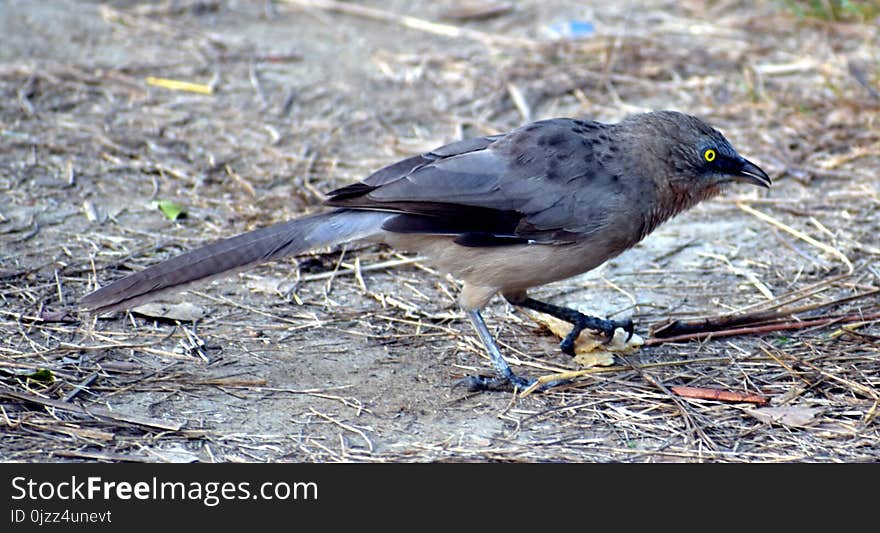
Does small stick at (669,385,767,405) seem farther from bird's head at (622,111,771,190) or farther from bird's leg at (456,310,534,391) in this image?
bird's head at (622,111,771,190)

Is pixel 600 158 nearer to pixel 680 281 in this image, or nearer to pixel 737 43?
pixel 680 281

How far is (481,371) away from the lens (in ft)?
19.0

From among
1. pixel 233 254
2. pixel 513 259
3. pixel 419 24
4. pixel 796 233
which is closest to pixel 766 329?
pixel 796 233

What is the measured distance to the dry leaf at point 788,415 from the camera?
17.0ft

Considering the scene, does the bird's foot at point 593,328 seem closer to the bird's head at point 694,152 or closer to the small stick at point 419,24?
the bird's head at point 694,152

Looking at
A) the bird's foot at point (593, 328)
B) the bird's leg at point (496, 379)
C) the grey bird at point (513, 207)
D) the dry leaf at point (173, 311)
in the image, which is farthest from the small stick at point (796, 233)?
the dry leaf at point (173, 311)

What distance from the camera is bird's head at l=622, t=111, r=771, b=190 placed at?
5.87 meters

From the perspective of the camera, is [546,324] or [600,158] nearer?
[600,158]

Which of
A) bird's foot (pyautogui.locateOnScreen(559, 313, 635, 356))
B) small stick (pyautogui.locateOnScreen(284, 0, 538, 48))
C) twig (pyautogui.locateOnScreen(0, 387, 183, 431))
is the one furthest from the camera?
small stick (pyautogui.locateOnScreen(284, 0, 538, 48))

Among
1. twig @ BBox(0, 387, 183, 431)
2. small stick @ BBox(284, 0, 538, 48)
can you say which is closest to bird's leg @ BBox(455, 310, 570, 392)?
twig @ BBox(0, 387, 183, 431)

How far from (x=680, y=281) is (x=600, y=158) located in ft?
4.55

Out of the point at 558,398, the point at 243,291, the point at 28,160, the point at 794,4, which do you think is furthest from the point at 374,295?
the point at 794,4

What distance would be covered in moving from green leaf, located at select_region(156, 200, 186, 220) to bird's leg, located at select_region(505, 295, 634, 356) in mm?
2492

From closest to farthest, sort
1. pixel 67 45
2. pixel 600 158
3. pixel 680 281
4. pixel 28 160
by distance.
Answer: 1. pixel 600 158
2. pixel 680 281
3. pixel 28 160
4. pixel 67 45
